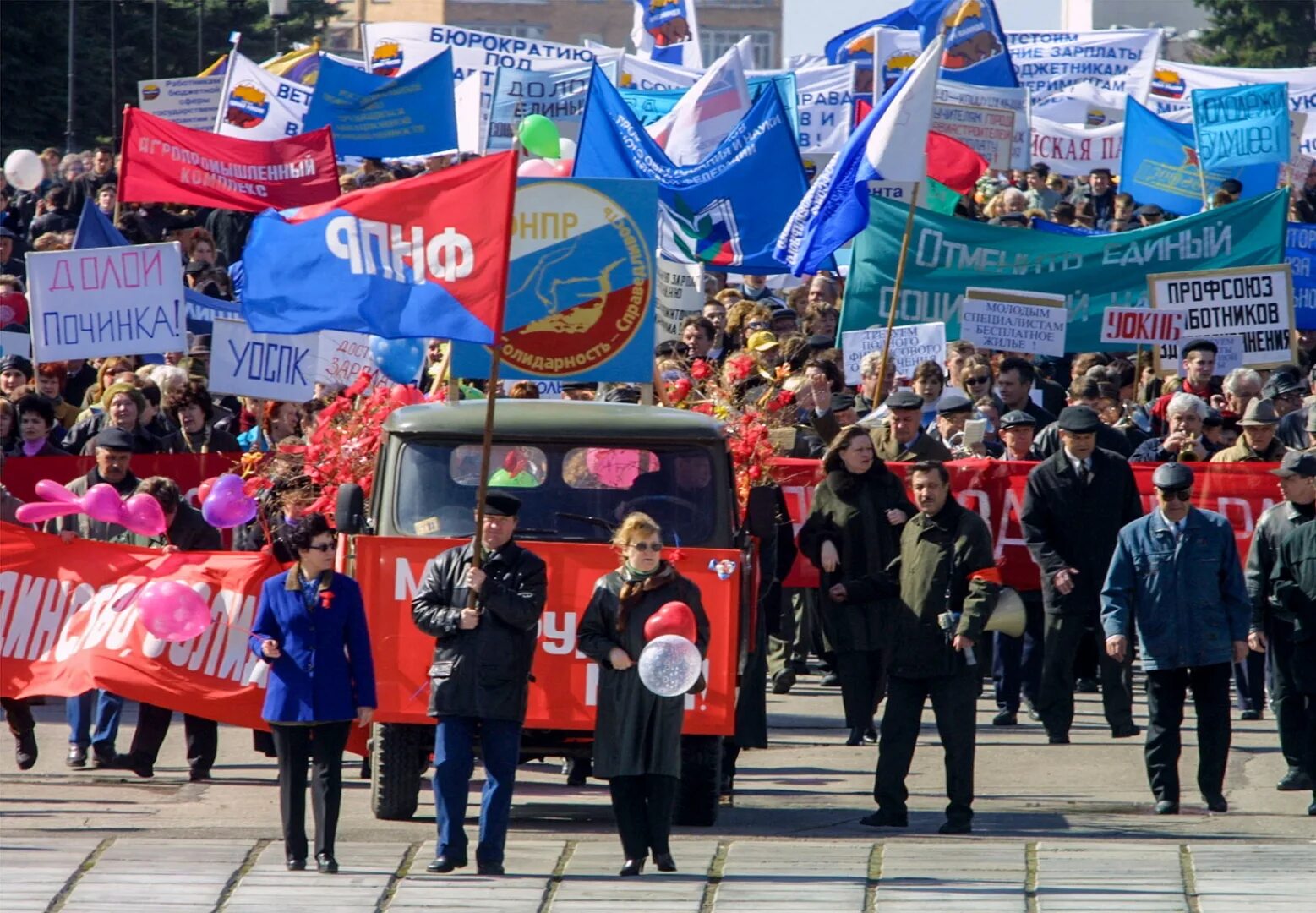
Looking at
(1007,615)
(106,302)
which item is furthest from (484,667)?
(106,302)

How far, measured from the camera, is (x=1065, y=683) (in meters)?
12.8

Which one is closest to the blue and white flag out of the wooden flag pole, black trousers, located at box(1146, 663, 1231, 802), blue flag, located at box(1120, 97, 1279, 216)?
the wooden flag pole

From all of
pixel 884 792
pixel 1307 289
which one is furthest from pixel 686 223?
pixel 884 792

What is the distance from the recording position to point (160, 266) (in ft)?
50.9

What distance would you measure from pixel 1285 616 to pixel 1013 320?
18.8 ft

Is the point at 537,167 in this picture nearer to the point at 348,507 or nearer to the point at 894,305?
the point at 894,305

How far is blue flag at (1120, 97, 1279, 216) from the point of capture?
23.4 m

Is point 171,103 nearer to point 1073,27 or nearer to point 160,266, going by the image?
point 160,266

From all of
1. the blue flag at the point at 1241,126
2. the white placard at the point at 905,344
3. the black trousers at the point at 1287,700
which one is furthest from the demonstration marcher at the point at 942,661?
the blue flag at the point at 1241,126

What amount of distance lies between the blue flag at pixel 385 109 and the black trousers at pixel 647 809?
15.7 metres

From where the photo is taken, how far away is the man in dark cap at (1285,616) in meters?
11.5

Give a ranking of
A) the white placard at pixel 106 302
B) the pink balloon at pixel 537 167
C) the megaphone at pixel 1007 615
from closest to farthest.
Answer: the megaphone at pixel 1007 615 → the white placard at pixel 106 302 → the pink balloon at pixel 537 167

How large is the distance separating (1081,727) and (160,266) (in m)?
6.64

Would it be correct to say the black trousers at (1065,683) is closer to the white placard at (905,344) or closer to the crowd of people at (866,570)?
the crowd of people at (866,570)
